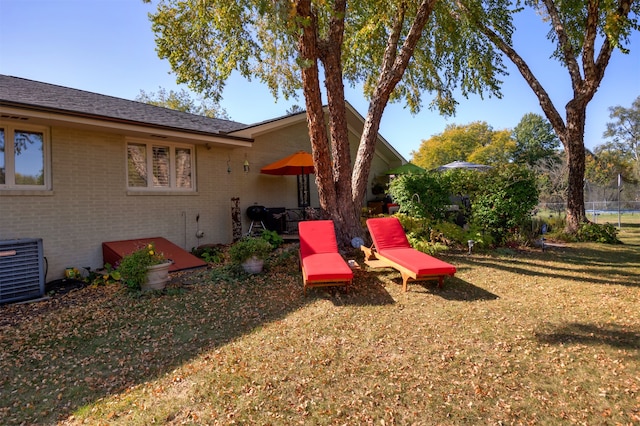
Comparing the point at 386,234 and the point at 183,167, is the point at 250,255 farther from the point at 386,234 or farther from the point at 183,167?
the point at 183,167

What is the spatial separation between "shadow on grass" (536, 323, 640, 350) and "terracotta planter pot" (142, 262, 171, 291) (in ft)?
19.2

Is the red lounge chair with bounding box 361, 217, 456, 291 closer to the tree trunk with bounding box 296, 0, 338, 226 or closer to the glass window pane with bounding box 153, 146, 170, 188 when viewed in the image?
the tree trunk with bounding box 296, 0, 338, 226

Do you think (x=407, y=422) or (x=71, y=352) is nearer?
(x=407, y=422)

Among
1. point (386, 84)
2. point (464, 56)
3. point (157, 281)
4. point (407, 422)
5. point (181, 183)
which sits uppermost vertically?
point (464, 56)

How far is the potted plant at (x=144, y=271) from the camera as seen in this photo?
20.1ft

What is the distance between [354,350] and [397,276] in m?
3.26

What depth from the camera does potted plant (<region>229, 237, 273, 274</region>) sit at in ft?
23.3

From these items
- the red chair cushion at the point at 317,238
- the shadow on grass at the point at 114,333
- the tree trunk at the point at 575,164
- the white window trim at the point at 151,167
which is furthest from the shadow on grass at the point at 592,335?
the tree trunk at the point at 575,164

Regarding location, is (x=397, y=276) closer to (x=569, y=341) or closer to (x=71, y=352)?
(x=569, y=341)

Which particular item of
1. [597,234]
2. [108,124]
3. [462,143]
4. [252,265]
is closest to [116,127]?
[108,124]

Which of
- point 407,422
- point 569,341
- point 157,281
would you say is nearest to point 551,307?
point 569,341

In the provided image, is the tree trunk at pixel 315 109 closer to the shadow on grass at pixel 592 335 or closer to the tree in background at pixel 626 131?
the shadow on grass at pixel 592 335

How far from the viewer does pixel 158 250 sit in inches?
324

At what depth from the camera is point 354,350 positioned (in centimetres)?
404
